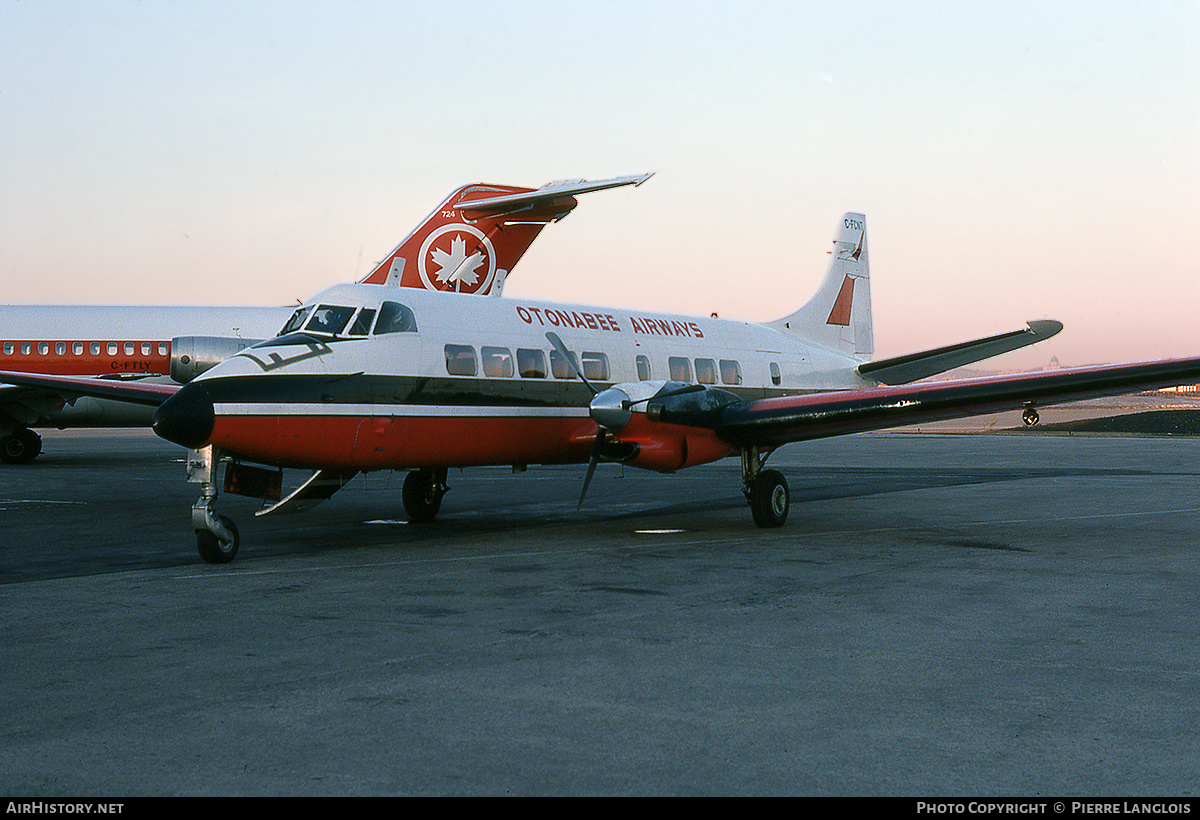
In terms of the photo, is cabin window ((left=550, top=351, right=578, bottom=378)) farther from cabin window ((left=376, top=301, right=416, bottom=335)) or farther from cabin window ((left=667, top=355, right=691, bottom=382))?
cabin window ((left=376, top=301, right=416, bottom=335))

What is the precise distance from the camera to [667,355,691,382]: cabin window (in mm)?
15391

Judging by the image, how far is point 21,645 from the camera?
6.52 m

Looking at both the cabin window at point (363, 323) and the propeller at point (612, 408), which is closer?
the cabin window at point (363, 323)

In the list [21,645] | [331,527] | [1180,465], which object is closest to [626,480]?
[331,527]

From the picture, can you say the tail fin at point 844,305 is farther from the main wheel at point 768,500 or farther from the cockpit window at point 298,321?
the cockpit window at point 298,321

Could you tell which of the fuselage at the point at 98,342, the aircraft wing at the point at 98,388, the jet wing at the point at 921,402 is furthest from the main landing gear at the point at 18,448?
the jet wing at the point at 921,402

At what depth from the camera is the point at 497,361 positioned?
1292 centimetres

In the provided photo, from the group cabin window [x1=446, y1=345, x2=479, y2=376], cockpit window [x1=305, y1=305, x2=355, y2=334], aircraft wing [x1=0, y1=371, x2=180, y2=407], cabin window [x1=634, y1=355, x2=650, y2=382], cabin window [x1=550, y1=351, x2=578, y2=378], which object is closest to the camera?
cockpit window [x1=305, y1=305, x2=355, y2=334]

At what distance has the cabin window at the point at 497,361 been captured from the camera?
41.9 ft

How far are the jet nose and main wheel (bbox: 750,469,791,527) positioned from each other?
6.56 meters

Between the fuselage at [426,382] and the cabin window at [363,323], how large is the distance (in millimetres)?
12

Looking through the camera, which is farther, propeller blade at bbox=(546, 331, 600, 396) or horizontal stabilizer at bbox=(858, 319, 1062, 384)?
horizontal stabilizer at bbox=(858, 319, 1062, 384)

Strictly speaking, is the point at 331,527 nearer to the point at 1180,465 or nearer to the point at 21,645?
the point at 21,645

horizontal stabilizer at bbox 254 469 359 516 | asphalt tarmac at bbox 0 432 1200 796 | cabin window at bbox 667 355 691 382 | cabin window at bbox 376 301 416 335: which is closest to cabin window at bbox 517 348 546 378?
cabin window at bbox 376 301 416 335
